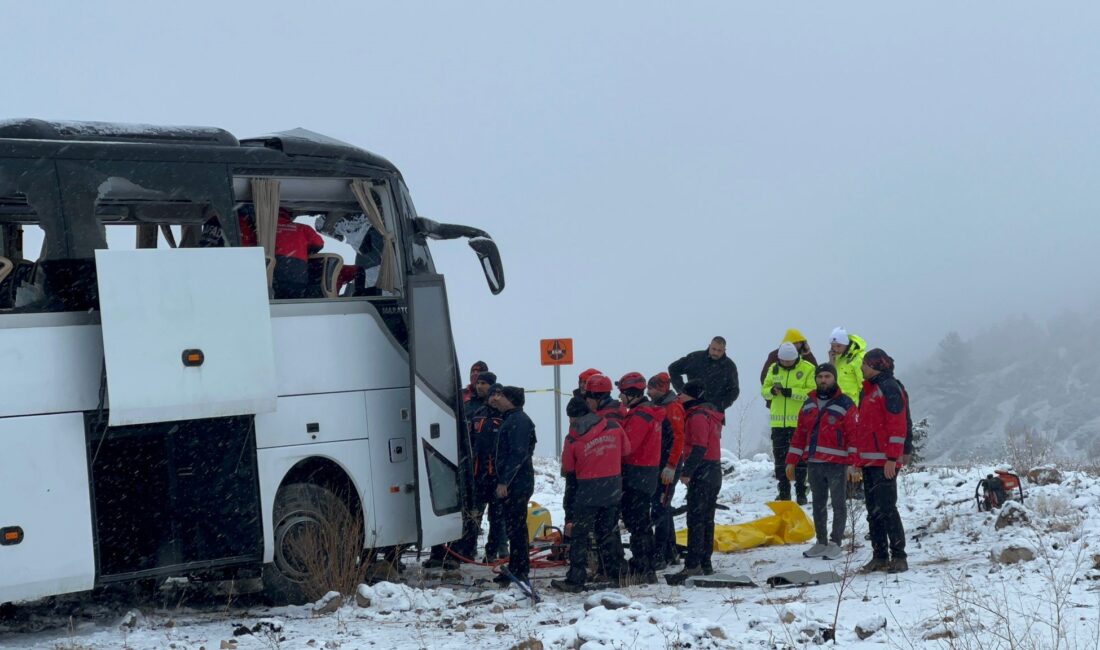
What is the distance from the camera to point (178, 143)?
8578mm

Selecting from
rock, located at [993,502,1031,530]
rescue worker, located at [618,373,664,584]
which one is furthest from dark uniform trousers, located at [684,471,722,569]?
rock, located at [993,502,1031,530]

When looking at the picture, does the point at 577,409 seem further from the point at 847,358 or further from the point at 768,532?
the point at 847,358

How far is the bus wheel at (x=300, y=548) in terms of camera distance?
8.91 metres

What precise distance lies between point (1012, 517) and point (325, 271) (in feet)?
21.7

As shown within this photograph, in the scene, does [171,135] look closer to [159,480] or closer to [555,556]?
[159,480]

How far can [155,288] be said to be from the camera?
802 cm

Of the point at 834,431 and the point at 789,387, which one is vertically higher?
the point at 789,387

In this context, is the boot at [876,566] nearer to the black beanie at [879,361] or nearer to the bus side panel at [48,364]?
the black beanie at [879,361]

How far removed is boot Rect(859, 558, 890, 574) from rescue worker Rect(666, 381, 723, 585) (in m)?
1.39

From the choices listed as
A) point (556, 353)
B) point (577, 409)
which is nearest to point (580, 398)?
point (577, 409)

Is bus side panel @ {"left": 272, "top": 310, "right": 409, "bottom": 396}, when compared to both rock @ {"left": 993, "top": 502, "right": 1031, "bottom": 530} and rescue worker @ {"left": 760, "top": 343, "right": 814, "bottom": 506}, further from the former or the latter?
rescue worker @ {"left": 760, "top": 343, "right": 814, "bottom": 506}

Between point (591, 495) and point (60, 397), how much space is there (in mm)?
4158

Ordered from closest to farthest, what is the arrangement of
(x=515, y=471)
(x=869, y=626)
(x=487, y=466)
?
(x=869, y=626) < (x=515, y=471) < (x=487, y=466)

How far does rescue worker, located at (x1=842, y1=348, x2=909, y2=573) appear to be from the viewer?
31.3 ft
